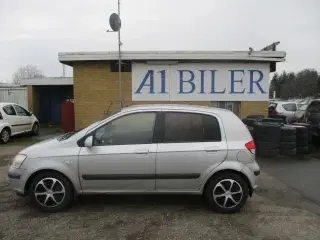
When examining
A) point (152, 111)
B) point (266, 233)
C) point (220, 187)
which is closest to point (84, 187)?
point (152, 111)

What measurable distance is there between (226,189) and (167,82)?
8.05 m

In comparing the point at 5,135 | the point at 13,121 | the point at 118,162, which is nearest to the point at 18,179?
the point at 118,162

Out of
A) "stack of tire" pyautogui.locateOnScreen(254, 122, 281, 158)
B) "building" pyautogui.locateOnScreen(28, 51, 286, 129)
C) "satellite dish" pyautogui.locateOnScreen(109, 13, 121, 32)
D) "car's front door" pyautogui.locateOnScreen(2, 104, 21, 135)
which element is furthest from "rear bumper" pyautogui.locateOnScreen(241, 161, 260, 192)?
"car's front door" pyautogui.locateOnScreen(2, 104, 21, 135)

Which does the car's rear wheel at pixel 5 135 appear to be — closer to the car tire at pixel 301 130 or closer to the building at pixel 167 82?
the building at pixel 167 82

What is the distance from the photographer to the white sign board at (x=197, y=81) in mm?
13023

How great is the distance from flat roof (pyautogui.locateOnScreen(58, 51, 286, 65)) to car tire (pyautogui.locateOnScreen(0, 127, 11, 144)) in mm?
3605

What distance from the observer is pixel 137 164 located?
17.4 ft

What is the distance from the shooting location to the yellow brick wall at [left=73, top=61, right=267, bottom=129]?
514 inches

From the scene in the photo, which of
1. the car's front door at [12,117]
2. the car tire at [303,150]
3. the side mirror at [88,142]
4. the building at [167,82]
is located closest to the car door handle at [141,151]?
the side mirror at [88,142]

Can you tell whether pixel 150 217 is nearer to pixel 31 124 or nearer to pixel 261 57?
pixel 261 57

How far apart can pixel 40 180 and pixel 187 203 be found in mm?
2348

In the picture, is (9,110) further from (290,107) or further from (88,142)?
(290,107)

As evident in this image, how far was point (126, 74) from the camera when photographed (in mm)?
13047

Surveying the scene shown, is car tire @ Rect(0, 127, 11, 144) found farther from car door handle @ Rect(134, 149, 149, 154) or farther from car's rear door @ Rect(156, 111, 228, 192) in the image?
car's rear door @ Rect(156, 111, 228, 192)
